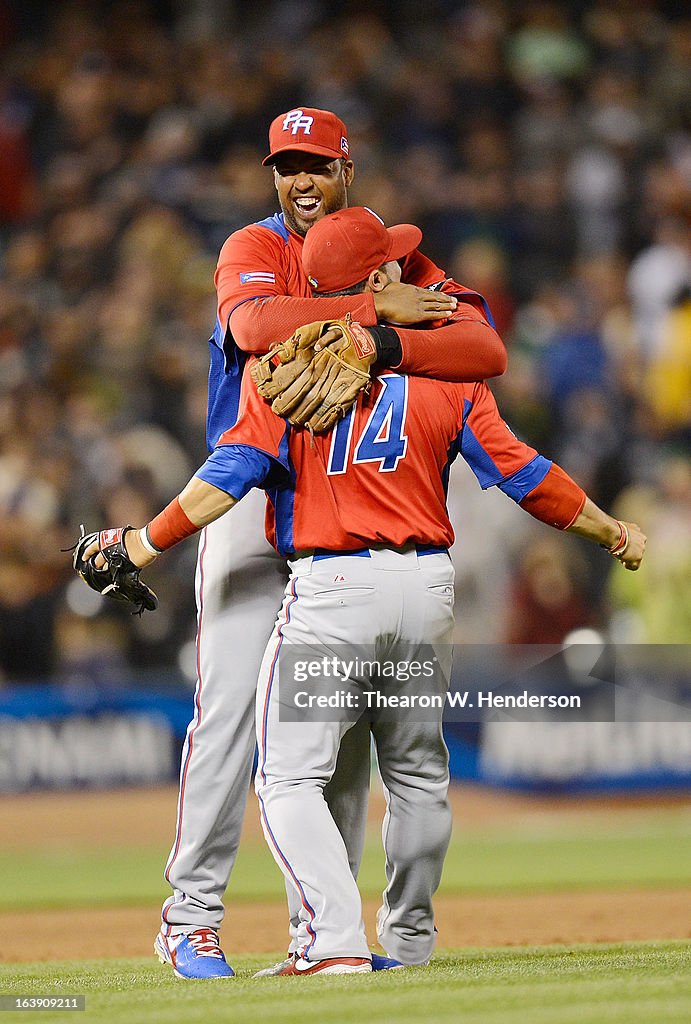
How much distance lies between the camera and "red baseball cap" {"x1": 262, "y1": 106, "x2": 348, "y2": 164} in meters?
3.96

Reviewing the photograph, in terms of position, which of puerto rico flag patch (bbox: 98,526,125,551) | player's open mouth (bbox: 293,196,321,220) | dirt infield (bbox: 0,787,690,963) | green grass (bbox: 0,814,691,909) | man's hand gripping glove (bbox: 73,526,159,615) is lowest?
green grass (bbox: 0,814,691,909)

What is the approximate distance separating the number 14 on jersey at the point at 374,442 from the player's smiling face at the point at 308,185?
727 millimetres

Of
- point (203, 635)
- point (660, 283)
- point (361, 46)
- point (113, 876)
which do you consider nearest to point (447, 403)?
point (203, 635)

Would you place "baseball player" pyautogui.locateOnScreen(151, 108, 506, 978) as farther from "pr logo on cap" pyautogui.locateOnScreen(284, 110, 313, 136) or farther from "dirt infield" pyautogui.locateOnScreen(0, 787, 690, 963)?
"dirt infield" pyautogui.locateOnScreen(0, 787, 690, 963)

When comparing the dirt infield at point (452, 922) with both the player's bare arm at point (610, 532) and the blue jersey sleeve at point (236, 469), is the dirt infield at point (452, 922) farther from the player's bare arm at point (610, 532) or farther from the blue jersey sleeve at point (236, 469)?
the blue jersey sleeve at point (236, 469)

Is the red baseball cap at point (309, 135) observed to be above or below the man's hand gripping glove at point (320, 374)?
above

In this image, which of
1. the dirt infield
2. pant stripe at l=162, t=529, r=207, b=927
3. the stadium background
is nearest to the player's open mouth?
pant stripe at l=162, t=529, r=207, b=927

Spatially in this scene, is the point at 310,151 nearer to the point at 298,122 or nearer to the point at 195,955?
the point at 298,122

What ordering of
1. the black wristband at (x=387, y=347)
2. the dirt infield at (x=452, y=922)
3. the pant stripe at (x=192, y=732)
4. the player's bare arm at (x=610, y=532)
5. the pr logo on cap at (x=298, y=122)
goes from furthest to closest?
the dirt infield at (x=452, y=922), the pant stripe at (x=192, y=732), the pr logo on cap at (x=298, y=122), the player's bare arm at (x=610, y=532), the black wristband at (x=387, y=347)

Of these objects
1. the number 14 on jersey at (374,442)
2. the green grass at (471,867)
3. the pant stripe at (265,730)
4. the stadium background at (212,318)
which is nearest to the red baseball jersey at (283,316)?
the number 14 on jersey at (374,442)

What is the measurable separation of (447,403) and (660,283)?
810 cm

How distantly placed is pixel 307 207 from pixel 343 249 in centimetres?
40

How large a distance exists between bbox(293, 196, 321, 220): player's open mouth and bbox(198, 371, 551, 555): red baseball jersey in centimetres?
58

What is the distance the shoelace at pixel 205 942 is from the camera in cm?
392
